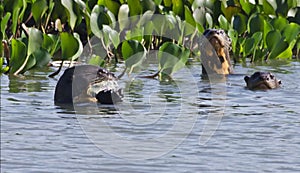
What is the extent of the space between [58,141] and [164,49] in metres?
3.93

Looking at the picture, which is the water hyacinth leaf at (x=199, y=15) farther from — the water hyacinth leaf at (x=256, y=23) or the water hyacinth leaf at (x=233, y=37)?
the water hyacinth leaf at (x=256, y=23)

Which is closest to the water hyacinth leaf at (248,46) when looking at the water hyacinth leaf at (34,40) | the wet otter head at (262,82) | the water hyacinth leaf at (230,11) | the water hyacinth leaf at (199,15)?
the water hyacinth leaf at (199,15)

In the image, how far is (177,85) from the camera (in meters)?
11.4

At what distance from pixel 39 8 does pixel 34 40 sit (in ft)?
5.45

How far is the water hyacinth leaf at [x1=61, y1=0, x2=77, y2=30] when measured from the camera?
40.6ft

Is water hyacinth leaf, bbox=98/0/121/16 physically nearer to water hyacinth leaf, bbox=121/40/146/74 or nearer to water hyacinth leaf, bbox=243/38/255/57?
water hyacinth leaf, bbox=243/38/255/57

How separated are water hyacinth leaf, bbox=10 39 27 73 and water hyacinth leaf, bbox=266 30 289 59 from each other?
3852 millimetres

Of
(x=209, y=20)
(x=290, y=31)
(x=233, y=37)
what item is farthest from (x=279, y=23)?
(x=209, y=20)

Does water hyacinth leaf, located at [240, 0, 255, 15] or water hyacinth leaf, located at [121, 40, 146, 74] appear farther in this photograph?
water hyacinth leaf, located at [240, 0, 255, 15]

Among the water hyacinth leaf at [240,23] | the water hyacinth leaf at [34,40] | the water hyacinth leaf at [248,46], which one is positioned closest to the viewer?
the water hyacinth leaf at [34,40]

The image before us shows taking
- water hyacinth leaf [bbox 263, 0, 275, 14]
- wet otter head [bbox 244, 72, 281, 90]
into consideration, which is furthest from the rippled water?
water hyacinth leaf [bbox 263, 0, 275, 14]

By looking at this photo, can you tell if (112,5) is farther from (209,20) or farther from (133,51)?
(133,51)

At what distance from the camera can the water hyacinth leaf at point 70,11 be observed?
1237 cm

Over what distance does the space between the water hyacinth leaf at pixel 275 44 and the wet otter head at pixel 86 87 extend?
3892 millimetres
